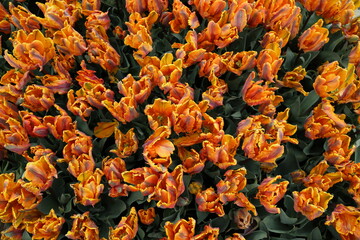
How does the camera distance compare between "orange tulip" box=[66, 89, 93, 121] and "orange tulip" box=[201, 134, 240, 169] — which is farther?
"orange tulip" box=[66, 89, 93, 121]

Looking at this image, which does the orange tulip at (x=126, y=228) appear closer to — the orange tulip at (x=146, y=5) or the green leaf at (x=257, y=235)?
the green leaf at (x=257, y=235)

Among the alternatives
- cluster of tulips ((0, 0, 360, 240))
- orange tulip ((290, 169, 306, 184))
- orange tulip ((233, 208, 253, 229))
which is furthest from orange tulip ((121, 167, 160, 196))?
orange tulip ((290, 169, 306, 184))

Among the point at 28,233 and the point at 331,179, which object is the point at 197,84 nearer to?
the point at 331,179

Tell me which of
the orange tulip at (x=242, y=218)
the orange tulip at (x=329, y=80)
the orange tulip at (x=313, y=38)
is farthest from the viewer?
the orange tulip at (x=313, y=38)

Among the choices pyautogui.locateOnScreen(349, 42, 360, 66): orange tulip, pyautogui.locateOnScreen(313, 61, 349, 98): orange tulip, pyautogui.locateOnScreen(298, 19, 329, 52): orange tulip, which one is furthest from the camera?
pyautogui.locateOnScreen(349, 42, 360, 66): orange tulip

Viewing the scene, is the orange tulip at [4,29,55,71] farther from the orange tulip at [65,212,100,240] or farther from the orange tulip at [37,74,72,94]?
the orange tulip at [65,212,100,240]

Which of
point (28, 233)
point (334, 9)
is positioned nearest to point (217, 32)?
point (334, 9)

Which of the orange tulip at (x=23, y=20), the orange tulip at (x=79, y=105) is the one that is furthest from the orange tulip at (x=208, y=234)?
the orange tulip at (x=23, y=20)
